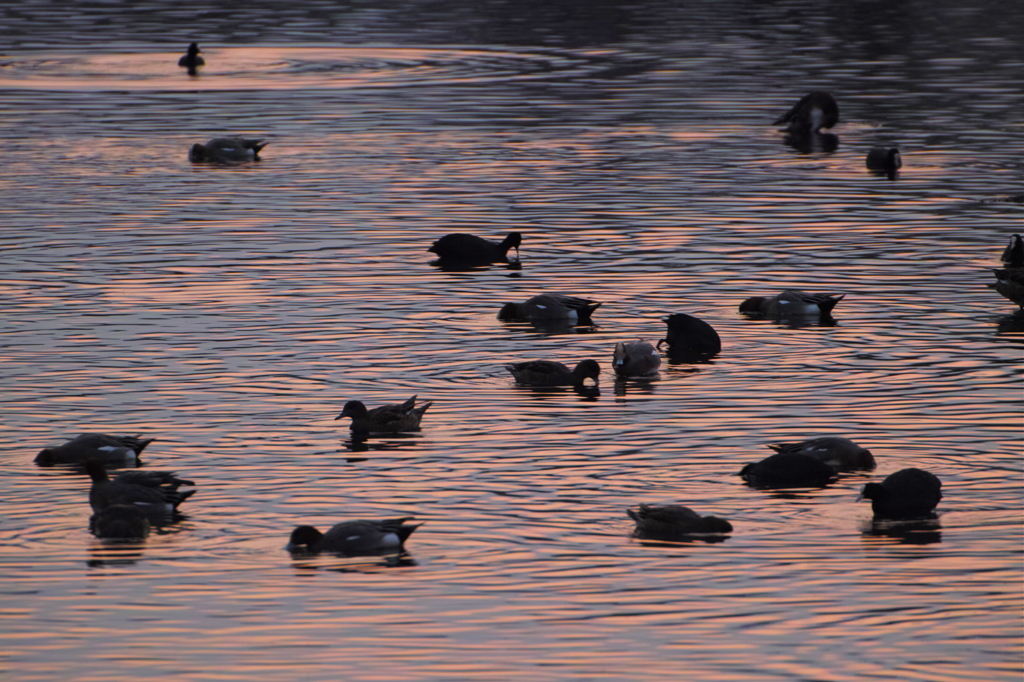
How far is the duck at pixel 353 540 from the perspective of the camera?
48.0ft

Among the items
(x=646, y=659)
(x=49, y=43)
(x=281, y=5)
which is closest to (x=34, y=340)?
(x=646, y=659)

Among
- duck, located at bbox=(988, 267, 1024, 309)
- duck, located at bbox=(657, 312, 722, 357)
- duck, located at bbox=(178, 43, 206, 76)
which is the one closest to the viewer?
duck, located at bbox=(657, 312, 722, 357)

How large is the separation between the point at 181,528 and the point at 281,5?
7256 centimetres

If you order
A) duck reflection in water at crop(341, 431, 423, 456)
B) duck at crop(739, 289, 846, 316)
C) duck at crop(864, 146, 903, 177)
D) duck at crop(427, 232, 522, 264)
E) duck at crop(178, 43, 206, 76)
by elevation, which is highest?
duck at crop(178, 43, 206, 76)

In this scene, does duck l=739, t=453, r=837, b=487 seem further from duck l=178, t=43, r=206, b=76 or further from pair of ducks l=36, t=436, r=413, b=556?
duck l=178, t=43, r=206, b=76

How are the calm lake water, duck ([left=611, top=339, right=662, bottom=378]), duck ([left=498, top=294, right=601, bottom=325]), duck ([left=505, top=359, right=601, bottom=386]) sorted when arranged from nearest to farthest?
the calm lake water → duck ([left=505, top=359, right=601, bottom=386]) → duck ([left=611, top=339, right=662, bottom=378]) → duck ([left=498, top=294, right=601, bottom=325])

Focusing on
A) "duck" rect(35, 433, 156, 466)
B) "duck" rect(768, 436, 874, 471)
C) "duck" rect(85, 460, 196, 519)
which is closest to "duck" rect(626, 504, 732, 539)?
"duck" rect(768, 436, 874, 471)

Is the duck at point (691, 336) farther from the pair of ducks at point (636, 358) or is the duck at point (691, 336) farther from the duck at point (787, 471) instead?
the duck at point (787, 471)

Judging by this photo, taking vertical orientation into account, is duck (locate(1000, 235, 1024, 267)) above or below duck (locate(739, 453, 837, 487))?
above

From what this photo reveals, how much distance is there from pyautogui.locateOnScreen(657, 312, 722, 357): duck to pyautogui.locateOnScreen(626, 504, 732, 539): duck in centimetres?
737

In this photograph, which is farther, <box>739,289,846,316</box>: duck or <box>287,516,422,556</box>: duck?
<box>739,289,846,316</box>: duck

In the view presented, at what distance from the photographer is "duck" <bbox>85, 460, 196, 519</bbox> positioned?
1571 cm

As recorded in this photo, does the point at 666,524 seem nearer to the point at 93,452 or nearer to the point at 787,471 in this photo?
the point at 787,471

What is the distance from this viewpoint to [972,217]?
32281mm
